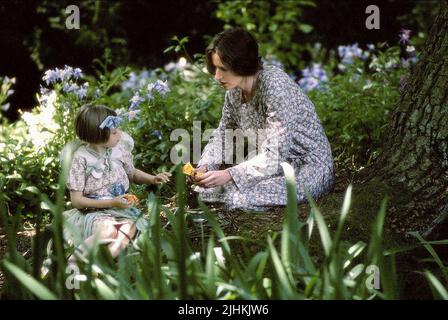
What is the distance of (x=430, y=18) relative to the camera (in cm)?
738

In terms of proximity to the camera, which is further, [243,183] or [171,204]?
[171,204]

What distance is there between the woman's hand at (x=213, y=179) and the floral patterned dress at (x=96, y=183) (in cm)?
32

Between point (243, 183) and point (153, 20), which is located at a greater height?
point (153, 20)

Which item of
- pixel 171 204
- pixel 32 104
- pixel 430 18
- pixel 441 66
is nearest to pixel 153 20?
pixel 32 104

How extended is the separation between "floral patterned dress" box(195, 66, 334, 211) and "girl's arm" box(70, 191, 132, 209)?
0.55 metres

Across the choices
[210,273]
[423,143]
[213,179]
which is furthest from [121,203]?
[423,143]

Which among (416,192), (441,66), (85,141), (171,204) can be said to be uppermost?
(441,66)

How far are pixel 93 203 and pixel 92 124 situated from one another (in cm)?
34

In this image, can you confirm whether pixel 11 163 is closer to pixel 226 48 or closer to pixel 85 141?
pixel 85 141

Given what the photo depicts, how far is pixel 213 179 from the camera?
9.75 ft

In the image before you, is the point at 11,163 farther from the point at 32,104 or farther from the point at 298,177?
the point at 32,104
